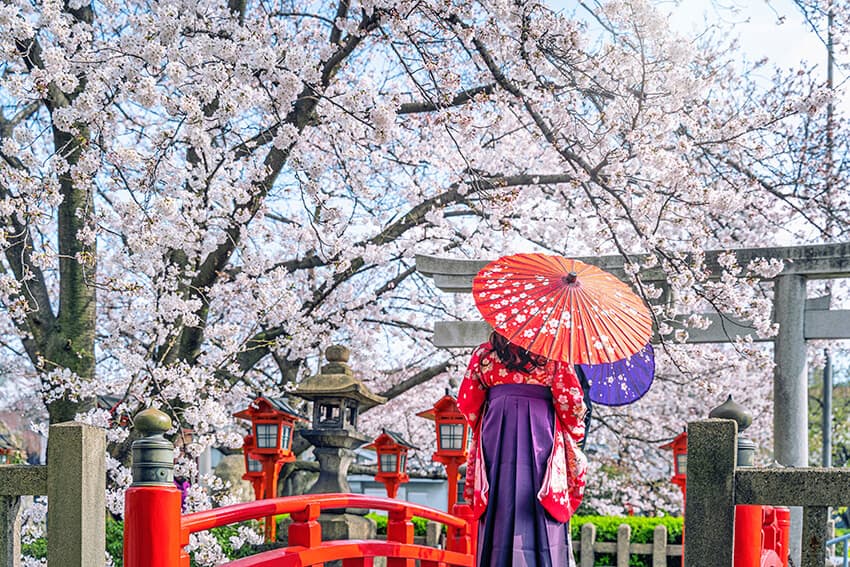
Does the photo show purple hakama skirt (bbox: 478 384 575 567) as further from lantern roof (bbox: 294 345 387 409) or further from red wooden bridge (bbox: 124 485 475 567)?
lantern roof (bbox: 294 345 387 409)

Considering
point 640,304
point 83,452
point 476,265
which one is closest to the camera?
point 83,452

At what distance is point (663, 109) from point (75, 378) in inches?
166

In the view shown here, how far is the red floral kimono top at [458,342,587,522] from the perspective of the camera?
400cm

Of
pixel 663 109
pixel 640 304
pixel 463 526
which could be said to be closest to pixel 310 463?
pixel 463 526

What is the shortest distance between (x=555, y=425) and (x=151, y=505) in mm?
1862

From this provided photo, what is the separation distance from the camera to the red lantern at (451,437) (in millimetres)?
7738

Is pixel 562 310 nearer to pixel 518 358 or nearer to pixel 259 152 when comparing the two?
pixel 518 358

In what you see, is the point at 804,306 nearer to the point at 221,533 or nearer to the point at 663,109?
the point at 663,109

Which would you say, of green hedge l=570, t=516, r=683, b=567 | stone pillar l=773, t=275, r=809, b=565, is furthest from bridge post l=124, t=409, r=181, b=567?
green hedge l=570, t=516, r=683, b=567

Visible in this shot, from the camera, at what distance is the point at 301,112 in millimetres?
5828

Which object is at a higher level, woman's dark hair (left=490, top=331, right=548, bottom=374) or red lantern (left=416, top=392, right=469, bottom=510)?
woman's dark hair (left=490, top=331, right=548, bottom=374)

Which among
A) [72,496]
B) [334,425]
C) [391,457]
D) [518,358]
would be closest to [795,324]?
[391,457]

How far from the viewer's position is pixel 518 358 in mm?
4047

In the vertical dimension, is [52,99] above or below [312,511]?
above
